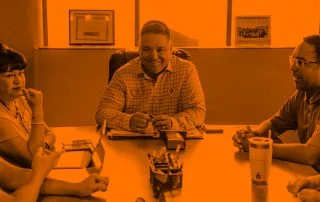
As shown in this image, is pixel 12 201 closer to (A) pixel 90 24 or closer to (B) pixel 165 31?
(B) pixel 165 31

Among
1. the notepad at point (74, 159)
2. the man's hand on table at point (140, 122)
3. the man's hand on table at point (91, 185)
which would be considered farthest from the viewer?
the man's hand on table at point (140, 122)

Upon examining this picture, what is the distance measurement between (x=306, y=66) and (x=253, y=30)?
235cm

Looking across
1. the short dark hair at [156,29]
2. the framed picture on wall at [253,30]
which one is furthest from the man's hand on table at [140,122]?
the framed picture on wall at [253,30]

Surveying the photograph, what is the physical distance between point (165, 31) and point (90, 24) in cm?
187

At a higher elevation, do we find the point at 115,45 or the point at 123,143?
the point at 115,45

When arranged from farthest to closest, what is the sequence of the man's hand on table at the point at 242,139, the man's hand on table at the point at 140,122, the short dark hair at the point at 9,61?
1. the man's hand on table at the point at 140,122
2. the man's hand on table at the point at 242,139
3. the short dark hair at the point at 9,61

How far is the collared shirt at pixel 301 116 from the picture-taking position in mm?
2404

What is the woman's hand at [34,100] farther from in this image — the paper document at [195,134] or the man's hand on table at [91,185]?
the paper document at [195,134]

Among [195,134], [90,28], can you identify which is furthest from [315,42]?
[90,28]

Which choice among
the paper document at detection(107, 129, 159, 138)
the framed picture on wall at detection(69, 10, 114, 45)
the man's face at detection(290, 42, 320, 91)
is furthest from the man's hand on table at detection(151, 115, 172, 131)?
the framed picture on wall at detection(69, 10, 114, 45)

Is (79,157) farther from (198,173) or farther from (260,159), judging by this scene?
(260,159)

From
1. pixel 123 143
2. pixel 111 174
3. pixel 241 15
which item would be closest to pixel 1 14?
pixel 241 15

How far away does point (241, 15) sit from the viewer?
479 cm

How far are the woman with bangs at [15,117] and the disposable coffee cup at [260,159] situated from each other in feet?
2.77
